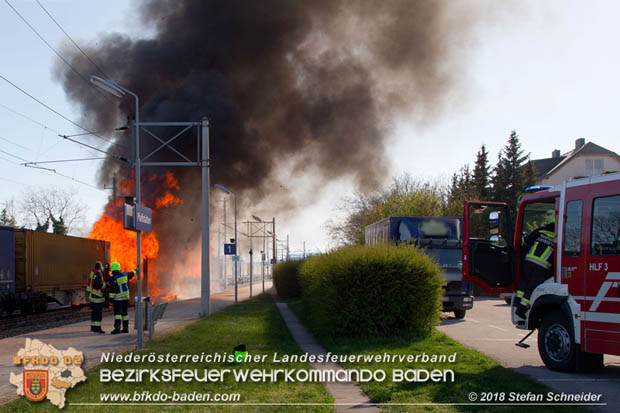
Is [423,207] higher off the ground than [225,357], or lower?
higher

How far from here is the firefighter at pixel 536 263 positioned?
8.52 m

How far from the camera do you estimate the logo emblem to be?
20.8 ft

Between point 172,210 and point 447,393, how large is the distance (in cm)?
2343

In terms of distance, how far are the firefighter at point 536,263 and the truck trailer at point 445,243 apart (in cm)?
772

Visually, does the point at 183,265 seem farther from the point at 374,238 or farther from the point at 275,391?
the point at 275,391

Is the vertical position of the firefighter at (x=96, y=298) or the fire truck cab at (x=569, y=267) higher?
the fire truck cab at (x=569, y=267)

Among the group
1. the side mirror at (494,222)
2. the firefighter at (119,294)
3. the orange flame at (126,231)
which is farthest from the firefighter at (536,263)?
the orange flame at (126,231)

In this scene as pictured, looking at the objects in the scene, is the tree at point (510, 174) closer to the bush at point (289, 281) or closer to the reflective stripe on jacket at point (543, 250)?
the bush at point (289, 281)

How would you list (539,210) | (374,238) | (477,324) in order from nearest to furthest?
(539,210) → (477,324) → (374,238)

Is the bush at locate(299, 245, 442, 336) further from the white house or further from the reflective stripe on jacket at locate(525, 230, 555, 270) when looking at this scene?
the white house

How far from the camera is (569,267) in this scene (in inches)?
314

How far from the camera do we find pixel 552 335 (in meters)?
8.33

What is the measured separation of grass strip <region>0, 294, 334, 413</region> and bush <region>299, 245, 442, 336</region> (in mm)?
1131

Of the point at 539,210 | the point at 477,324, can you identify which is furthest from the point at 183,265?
the point at 539,210
